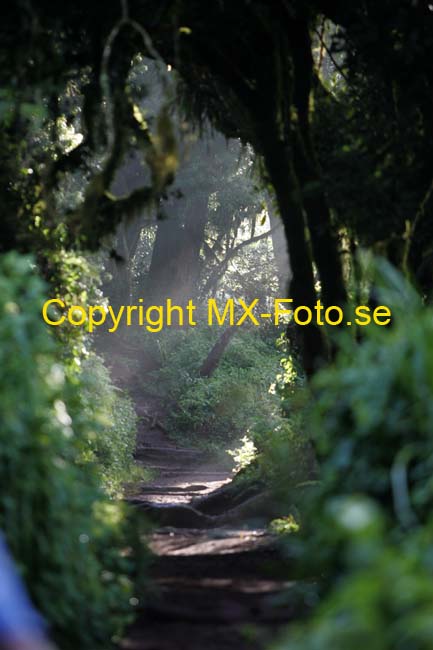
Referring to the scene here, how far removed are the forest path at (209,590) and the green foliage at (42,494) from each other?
0.46 m

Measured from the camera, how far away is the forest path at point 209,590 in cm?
550

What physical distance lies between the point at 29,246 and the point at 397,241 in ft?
9.67

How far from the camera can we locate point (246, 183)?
33.3 meters

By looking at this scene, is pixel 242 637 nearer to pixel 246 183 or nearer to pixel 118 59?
pixel 118 59

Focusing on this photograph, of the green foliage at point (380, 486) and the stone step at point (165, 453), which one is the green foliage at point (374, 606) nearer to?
the green foliage at point (380, 486)

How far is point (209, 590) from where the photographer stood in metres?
7.08

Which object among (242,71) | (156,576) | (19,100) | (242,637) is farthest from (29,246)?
(242,637)

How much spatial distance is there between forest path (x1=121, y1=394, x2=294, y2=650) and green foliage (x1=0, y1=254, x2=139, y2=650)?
46 cm

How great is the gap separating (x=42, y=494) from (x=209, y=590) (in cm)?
267

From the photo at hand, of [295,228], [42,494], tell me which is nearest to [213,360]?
[295,228]

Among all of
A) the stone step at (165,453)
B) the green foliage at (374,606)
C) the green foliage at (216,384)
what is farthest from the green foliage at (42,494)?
the green foliage at (216,384)

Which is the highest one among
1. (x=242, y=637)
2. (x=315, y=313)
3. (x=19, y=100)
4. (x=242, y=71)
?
(x=242, y=71)

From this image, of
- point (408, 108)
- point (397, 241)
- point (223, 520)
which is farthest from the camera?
point (223, 520)

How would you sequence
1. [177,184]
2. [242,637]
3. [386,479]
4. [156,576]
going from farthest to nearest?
[177,184], [156,576], [242,637], [386,479]
